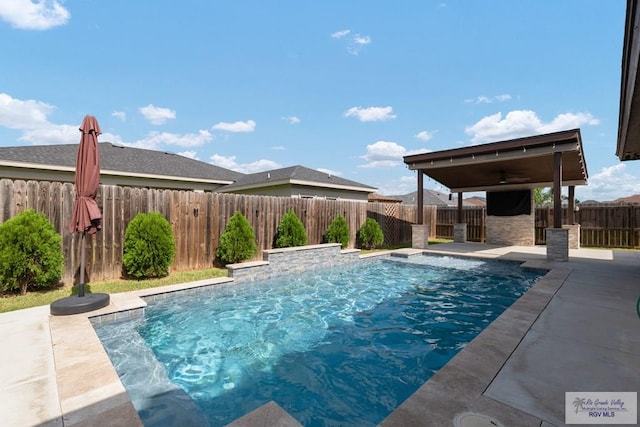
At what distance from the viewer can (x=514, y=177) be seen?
1351 centimetres

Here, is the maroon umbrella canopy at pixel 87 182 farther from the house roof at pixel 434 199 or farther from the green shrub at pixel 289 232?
the house roof at pixel 434 199

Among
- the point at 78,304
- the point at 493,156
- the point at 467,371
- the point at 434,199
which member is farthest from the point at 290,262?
the point at 434,199

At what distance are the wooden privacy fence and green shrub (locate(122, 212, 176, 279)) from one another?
334mm

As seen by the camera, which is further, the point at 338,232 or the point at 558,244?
the point at 338,232

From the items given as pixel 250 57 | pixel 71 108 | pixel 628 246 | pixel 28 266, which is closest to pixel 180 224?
pixel 28 266

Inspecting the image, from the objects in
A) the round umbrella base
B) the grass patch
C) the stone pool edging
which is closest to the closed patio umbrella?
the round umbrella base

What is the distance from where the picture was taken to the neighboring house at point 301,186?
15.1m

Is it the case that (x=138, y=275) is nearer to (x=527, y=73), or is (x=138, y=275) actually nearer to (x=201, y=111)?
(x=201, y=111)

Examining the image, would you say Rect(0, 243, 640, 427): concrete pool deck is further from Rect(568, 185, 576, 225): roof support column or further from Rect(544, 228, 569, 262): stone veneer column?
Rect(568, 185, 576, 225): roof support column

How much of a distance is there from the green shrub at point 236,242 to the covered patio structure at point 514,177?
24.8 feet

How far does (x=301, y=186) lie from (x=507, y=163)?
9.20 metres

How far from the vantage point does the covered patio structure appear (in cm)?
912

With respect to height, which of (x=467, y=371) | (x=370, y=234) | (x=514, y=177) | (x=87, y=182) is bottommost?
(x=467, y=371)

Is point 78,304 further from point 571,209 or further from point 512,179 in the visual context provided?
point 571,209
